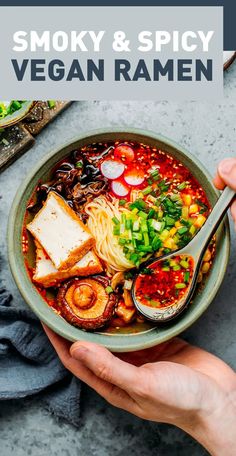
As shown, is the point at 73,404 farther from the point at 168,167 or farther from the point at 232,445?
the point at 168,167

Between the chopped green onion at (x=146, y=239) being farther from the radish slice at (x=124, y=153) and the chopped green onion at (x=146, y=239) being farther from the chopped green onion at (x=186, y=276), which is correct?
the radish slice at (x=124, y=153)

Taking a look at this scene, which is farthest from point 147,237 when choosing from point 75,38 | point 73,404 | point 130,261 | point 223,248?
point 75,38

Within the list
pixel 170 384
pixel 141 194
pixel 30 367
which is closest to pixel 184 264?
pixel 141 194

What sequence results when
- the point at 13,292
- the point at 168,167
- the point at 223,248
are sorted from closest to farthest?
the point at 223,248
the point at 168,167
the point at 13,292

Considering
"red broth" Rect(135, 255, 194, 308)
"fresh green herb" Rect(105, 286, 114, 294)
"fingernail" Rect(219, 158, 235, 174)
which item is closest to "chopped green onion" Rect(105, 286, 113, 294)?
"fresh green herb" Rect(105, 286, 114, 294)

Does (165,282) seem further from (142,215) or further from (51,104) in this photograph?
(51,104)

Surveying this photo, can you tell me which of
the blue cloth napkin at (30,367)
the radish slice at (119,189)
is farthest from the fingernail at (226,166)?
the blue cloth napkin at (30,367)
